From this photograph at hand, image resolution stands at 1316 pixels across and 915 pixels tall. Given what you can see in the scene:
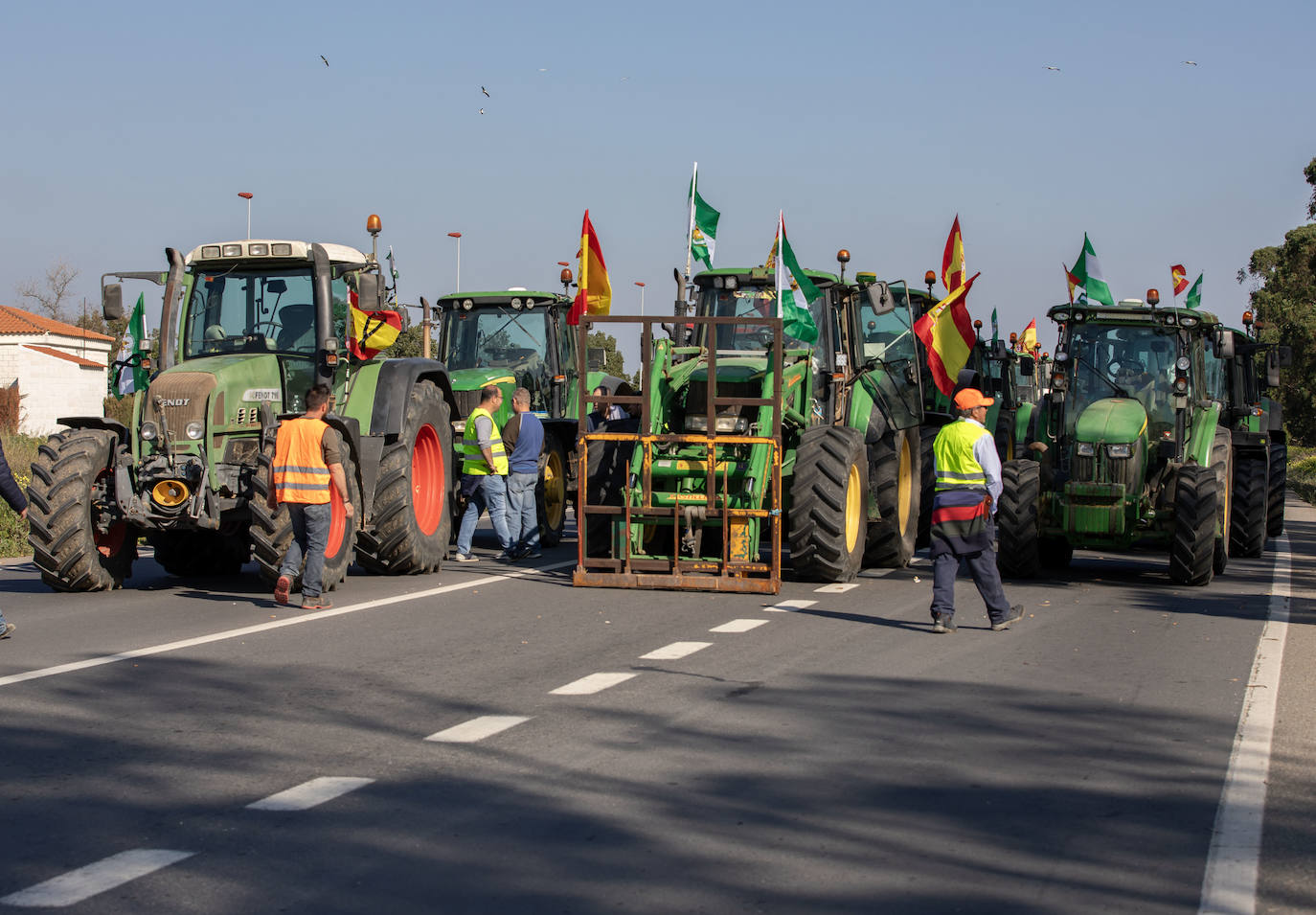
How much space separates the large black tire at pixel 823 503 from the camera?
13750mm

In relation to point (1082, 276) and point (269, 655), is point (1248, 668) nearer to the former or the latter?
point (269, 655)

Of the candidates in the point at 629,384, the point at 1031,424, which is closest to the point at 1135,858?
the point at 629,384

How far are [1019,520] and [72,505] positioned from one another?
342 inches

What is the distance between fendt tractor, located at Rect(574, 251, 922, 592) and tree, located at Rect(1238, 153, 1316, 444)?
108 feet

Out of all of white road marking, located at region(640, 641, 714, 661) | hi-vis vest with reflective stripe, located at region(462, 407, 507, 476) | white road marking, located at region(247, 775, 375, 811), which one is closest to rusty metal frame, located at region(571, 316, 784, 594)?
hi-vis vest with reflective stripe, located at region(462, 407, 507, 476)

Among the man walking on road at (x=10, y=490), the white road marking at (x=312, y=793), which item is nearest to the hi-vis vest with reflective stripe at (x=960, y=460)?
the white road marking at (x=312, y=793)

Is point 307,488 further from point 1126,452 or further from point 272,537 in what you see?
point 1126,452

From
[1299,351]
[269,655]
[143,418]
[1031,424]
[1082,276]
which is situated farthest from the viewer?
[1299,351]

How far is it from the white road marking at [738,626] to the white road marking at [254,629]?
286 cm

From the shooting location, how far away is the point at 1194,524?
1477 cm

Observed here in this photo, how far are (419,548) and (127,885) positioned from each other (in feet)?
31.2

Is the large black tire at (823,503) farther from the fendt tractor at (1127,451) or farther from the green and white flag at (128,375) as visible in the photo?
the green and white flag at (128,375)

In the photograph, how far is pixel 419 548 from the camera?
14.6m

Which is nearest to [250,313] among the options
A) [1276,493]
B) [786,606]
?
[786,606]
